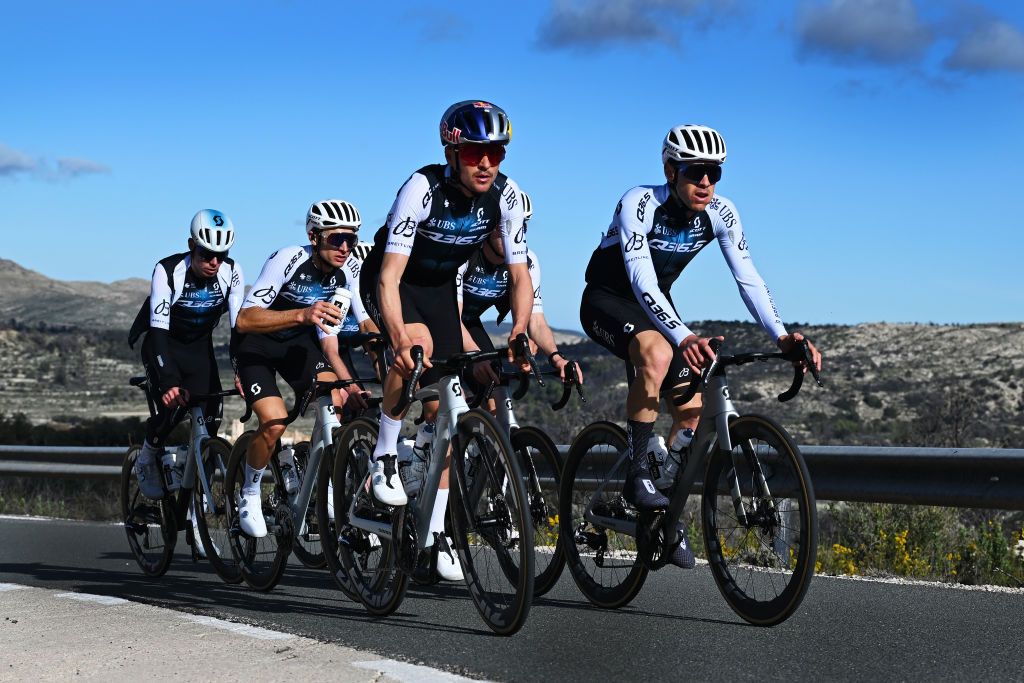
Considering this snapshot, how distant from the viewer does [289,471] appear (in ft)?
29.8

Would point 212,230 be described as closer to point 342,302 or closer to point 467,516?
point 342,302

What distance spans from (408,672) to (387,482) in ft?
5.81

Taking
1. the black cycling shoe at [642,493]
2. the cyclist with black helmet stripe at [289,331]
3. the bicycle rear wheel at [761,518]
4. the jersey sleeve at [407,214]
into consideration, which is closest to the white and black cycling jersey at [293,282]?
the cyclist with black helmet stripe at [289,331]

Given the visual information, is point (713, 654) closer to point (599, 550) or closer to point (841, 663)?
point (841, 663)

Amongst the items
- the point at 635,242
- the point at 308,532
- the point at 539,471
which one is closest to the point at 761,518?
the point at 635,242

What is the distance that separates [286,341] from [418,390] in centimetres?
247

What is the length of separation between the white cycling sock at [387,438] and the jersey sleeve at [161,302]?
3395mm

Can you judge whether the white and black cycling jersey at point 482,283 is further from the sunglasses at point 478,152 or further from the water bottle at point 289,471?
the sunglasses at point 478,152

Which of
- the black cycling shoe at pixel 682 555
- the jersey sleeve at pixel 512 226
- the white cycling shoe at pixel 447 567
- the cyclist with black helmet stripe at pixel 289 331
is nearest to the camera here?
the black cycling shoe at pixel 682 555

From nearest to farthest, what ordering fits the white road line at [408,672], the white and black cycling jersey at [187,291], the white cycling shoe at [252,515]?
the white road line at [408,672] → the white cycling shoe at [252,515] → the white and black cycling jersey at [187,291]

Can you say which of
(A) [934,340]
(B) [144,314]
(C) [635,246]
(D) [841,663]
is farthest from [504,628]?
(A) [934,340]

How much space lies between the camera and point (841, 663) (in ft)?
19.2

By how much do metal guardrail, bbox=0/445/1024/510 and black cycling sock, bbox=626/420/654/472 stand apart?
944 mm

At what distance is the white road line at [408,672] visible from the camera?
5445 millimetres
